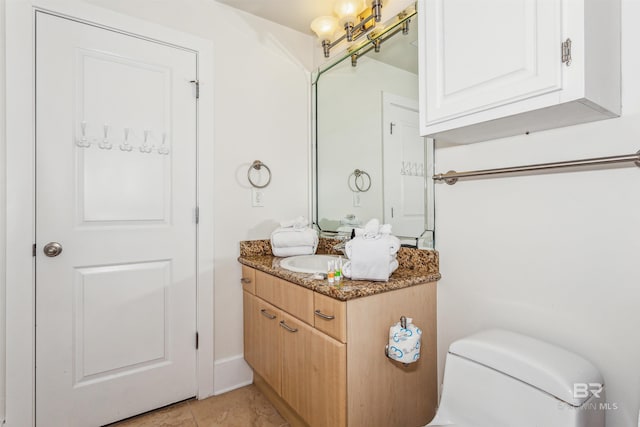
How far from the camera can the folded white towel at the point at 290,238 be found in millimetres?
1916

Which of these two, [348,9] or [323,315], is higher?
[348,9]

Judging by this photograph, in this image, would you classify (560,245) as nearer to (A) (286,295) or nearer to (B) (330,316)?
(B) (330,316)

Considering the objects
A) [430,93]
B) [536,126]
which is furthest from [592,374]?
[430,93]

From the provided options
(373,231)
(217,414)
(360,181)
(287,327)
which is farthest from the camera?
(360,181)

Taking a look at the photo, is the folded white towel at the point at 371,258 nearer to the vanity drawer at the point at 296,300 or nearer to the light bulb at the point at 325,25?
the vanity drawer at the point at 296,300

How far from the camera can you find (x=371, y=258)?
4.25 feet

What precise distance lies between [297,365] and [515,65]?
4.59 feet

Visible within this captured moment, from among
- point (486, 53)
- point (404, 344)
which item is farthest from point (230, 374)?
point (486, 53)

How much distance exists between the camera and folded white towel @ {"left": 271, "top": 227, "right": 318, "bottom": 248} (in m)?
1.92

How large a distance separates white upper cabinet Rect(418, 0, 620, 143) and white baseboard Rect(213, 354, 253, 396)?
1.74 metres

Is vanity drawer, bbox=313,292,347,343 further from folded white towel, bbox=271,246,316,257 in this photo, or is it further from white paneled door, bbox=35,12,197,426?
white paneled door, bbox=35,12,197,426

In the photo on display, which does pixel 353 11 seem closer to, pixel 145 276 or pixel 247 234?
pixel 247 234

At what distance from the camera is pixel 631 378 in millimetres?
997

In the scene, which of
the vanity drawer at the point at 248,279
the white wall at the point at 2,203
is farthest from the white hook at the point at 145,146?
the vanity drawer at the point at 248,279
